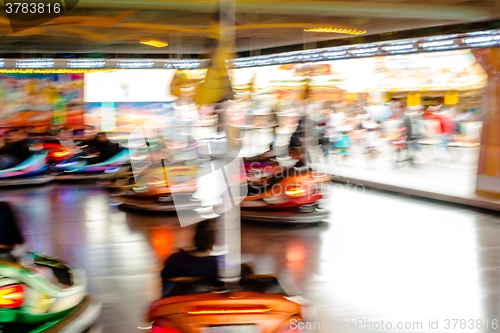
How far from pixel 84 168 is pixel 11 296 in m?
8.79

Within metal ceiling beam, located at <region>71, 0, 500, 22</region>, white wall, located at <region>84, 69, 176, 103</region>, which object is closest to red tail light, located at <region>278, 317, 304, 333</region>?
metal ceiling beam, located at <region>71, 0, 500, 22</region>

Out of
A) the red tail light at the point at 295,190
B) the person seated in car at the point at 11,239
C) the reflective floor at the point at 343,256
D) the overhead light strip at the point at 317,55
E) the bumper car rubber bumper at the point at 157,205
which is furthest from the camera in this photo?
the bumper car rubber bumper at the point at 157,205

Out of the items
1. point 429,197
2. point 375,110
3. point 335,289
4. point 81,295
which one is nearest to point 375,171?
point 375,110

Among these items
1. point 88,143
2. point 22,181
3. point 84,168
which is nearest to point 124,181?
point 22,181

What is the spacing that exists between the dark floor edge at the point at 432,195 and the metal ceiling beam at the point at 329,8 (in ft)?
8.06

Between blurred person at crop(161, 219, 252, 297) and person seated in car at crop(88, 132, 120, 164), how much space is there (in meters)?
8.80

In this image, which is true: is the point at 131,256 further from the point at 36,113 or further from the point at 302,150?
the point at 36,113

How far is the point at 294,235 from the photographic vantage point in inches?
285

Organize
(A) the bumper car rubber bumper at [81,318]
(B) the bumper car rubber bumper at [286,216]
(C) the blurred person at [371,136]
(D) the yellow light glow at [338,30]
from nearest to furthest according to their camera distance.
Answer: (A) the bumper car rubber bumper at [81,318], (B) the bumper car rubber bumper at [286,216], (D) the yellow light glow at [338,30], (C) the blurred person at [371,136]

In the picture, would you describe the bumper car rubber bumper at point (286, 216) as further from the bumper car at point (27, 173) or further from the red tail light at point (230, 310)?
the bumper car at point (27, 173)

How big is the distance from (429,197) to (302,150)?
224 centimetres

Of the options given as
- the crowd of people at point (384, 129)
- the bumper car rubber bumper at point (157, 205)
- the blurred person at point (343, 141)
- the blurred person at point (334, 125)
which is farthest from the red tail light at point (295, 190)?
the blurred person at point (334, 125)

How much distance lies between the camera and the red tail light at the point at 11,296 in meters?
Answer: 3.56

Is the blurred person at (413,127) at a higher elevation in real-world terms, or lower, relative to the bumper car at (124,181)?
higher
